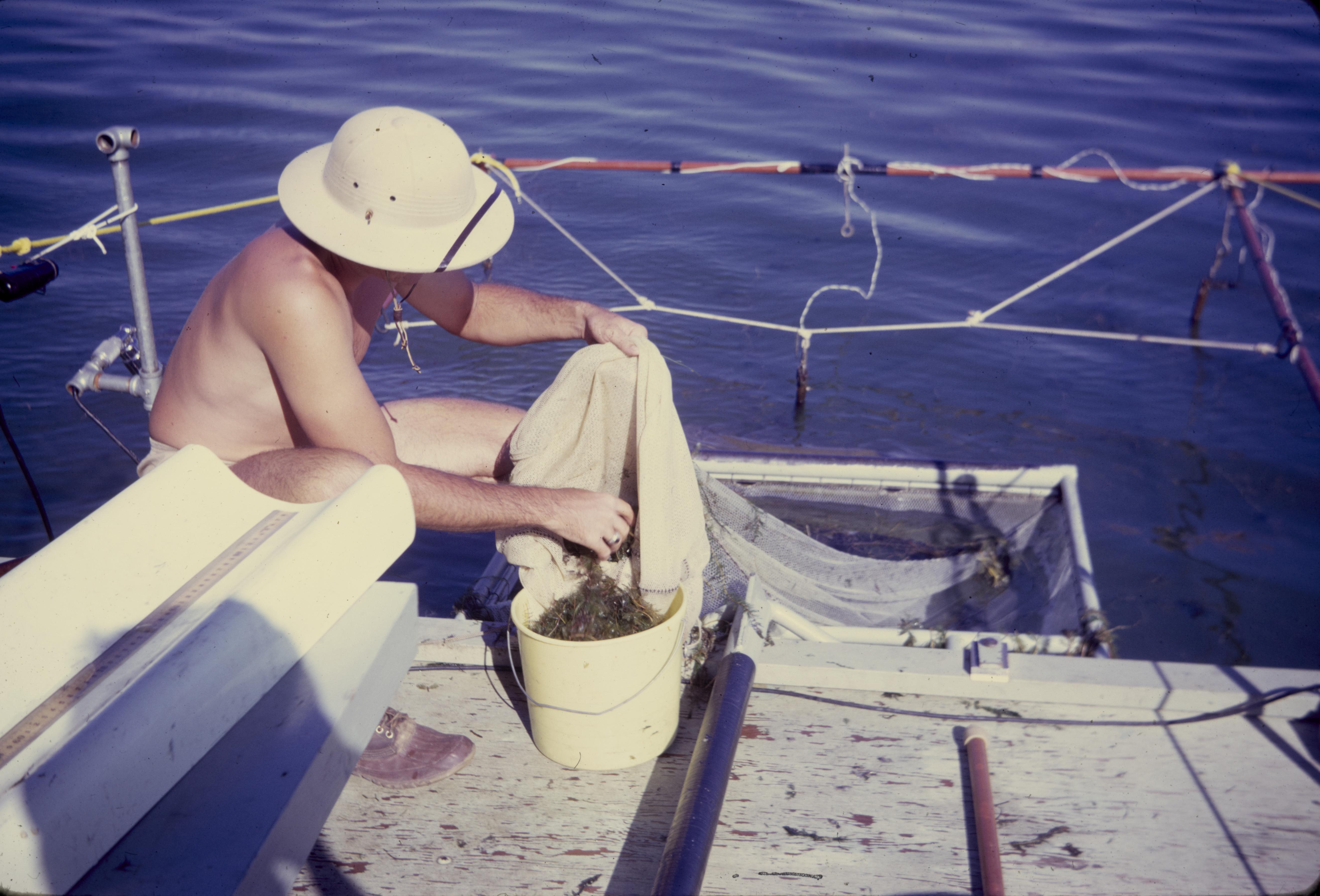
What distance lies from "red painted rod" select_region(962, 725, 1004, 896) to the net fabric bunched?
0.76 m

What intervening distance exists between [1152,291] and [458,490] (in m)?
7.18

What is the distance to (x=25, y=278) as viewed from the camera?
2.71 m

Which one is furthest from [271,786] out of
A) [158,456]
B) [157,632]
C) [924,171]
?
[924,171]

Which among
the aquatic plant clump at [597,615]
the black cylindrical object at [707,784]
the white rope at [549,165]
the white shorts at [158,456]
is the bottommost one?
the black cylindrical object at [707,784]

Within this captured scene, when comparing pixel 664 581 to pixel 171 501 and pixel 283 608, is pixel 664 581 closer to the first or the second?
pixel 283 608

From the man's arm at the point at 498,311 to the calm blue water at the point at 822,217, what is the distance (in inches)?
69.3

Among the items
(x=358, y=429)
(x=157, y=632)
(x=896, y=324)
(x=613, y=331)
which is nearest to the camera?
(x=157, y=632)

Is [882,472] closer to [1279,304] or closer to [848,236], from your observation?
[1279,304]

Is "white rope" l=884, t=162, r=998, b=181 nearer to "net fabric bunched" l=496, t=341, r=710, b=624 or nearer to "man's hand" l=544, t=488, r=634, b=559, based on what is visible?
"net fabric bunched" l=496, t=341, r=710, b=624

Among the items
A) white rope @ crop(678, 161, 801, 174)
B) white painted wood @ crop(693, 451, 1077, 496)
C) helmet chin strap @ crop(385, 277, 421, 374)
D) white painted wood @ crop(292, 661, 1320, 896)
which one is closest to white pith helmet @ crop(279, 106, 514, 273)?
helmet chin strap @ crop(385, 277, 421, 374)

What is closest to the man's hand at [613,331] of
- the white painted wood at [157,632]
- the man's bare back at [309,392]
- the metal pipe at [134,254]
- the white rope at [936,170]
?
the man's bare back at [309,392]

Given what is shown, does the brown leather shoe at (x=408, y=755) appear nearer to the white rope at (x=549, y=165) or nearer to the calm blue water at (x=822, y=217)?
the calm blue water at (x=822, y=217)

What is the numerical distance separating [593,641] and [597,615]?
6.6 inches

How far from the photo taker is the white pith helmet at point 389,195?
2.27 meters
